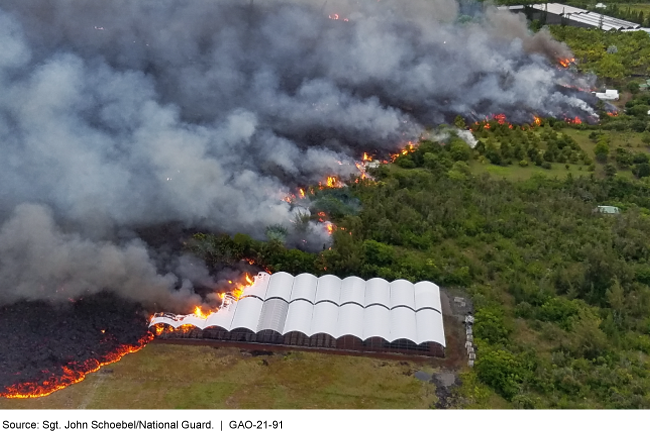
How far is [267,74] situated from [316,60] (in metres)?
7.09

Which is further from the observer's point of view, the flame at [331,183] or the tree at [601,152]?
the tree at [601,152]

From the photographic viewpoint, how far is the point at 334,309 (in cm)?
3189

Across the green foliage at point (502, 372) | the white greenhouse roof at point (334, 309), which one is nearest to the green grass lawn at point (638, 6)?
the white greenhouse roof at point (334, 309)

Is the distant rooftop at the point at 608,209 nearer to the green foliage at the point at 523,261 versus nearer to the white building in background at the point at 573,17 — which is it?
Result: the green foliage at the point at 523,261

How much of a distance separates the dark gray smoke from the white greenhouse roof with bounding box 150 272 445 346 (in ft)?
13.9

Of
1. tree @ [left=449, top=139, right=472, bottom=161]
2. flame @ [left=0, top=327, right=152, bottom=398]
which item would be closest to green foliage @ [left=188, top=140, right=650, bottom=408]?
tree @ [left=449, top=139, right=472, bottom=161]

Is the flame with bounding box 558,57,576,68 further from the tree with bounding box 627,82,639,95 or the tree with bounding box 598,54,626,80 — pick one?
the tree with bounding box 627,82,639,95

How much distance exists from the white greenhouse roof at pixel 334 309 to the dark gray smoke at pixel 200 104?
425cm

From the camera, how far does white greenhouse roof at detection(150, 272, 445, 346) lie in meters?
30.3

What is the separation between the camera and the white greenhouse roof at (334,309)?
30344mm

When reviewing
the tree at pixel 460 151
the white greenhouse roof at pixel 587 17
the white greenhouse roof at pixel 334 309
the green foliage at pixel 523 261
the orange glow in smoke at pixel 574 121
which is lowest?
the orange glow in smoke at pixel 574 121

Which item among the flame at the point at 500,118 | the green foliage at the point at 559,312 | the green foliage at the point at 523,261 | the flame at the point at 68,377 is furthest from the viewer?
the flame at the point at 500,118

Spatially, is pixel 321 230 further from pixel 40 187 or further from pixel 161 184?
pixel 40 187

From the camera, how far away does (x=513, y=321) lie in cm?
3262
